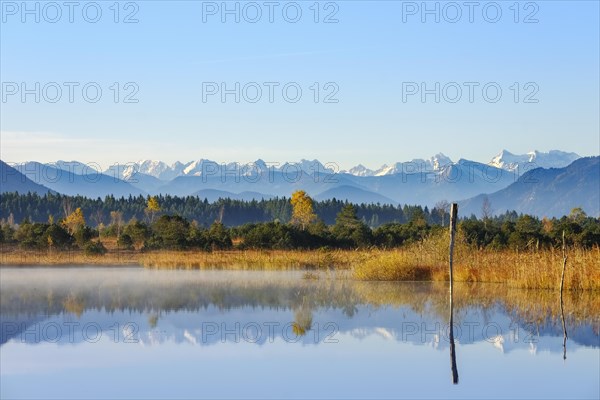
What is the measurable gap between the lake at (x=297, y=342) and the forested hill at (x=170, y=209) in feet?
284

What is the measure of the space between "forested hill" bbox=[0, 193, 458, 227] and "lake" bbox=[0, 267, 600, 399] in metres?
86.6

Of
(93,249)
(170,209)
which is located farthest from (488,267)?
(170,209)

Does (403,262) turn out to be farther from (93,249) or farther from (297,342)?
(93,249)

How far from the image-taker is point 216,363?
14023 millimetres

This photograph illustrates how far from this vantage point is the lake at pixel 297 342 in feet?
40.3

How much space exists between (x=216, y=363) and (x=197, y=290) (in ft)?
40.4

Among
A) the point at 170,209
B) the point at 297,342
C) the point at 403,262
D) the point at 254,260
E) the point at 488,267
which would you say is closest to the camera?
the point at 297,342

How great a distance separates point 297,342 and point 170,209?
116m

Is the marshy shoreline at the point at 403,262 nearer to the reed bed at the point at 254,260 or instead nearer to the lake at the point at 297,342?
the reed bed at the point at 254,260

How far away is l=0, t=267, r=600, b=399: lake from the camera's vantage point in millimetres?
12273

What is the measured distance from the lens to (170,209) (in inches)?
5128

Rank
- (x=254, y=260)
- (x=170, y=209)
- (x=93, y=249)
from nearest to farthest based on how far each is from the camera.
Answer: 1. (x=254, y=260)
2. (x=93, y=249)
3. (x=170, y=209)

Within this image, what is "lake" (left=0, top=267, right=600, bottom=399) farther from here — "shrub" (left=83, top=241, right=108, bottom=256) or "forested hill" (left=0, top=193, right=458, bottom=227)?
"forested hill" (left=0, top=193, right=458, bottom=227)

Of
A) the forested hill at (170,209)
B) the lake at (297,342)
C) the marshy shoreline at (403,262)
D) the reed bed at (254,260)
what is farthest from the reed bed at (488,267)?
the forested hill at (170,209)
